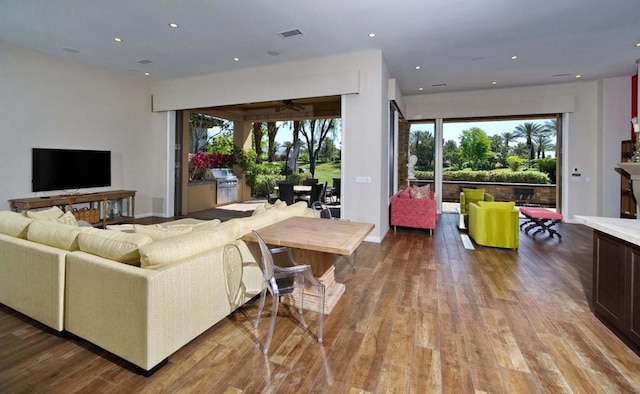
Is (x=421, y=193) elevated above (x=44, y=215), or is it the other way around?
(x=421, y=193)

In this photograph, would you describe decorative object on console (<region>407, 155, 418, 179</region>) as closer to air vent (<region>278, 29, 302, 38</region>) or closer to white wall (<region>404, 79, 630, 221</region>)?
white wall (<region>404, 79, 630, 221</region>)

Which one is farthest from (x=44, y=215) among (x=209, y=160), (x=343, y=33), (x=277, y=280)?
(x=209, y=160)

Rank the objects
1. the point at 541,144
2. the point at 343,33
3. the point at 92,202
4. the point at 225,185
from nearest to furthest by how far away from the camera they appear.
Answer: the point at 343,33 < the point at 92,202 < the point at 225,185 < the point at 541,144

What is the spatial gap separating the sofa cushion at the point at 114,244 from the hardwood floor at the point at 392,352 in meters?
0.70

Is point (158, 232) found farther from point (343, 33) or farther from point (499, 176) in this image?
point (499, 176)

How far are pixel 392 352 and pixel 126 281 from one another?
6.05 feet

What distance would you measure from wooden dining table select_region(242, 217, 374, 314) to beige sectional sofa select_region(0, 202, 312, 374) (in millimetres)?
405

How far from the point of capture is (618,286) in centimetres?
232

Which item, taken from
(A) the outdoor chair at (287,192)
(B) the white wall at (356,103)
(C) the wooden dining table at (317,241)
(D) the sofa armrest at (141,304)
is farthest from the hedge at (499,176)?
(D) the sofa armrest at (141,304)

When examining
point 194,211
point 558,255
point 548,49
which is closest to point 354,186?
point 558,255

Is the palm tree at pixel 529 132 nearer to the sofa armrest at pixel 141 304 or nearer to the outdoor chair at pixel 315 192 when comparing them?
the outdoor chair at pixel 315 192

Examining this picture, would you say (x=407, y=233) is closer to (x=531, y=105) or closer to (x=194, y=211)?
(x=531, y=105)

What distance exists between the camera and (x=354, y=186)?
223 inches

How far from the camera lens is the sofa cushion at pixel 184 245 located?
1967mm
